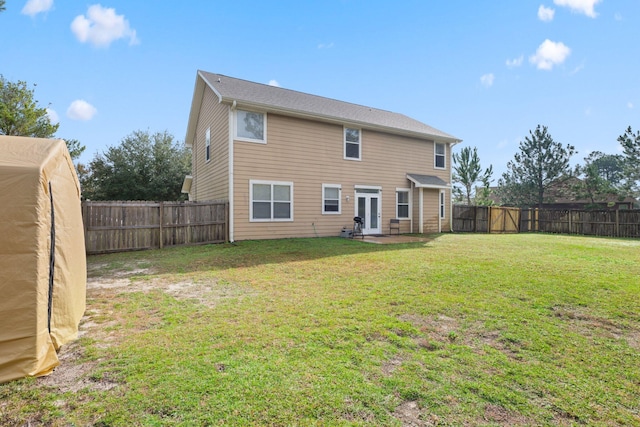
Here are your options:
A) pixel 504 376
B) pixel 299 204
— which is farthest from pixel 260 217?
pixel 504 376

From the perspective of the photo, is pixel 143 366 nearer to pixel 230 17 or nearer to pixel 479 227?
pixel 230 17

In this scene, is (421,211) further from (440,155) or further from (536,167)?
(536,167)

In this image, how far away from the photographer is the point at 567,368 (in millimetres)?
2576

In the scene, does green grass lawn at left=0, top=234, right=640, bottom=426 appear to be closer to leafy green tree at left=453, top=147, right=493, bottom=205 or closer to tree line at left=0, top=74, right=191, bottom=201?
tree line at left=0, top=74, right=191, bottom=201

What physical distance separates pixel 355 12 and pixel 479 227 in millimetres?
13628

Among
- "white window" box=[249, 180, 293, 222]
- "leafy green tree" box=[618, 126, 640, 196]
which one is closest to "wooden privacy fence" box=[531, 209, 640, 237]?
"leafy green tree" box=[618, 126, 640, 196]

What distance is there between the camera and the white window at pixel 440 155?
1656 centimetres

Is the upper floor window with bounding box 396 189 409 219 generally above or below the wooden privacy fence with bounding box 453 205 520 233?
above

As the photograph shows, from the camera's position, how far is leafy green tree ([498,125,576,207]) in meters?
24.2

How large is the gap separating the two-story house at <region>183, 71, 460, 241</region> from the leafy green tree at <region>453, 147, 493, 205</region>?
1302cm

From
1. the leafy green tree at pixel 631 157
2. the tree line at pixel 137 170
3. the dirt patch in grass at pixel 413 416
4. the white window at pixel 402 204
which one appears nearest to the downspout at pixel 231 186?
the white window at pixel 402 204

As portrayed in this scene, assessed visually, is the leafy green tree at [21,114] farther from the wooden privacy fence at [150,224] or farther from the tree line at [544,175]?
the tree line at [544,175]

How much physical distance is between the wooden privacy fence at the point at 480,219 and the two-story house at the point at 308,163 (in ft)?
4.25

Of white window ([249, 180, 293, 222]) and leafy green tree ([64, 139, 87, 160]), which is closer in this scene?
white window ([249, 180, 293, 222])
